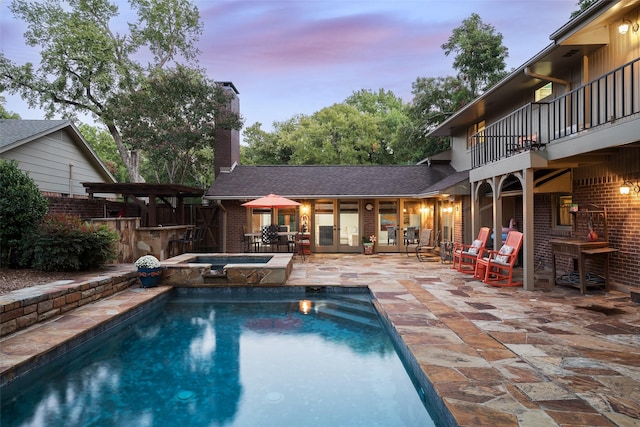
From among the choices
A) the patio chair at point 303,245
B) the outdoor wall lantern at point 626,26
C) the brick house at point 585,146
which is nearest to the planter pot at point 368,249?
the patio chair at point 303,245

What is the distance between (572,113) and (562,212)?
99.1 inches

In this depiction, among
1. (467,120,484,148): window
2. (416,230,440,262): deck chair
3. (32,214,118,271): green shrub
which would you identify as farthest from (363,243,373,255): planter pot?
(32,214,118,271): green shrub

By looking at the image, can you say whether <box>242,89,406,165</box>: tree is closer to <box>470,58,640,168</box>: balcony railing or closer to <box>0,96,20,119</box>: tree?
<box>0,96,20,119</box>: tree

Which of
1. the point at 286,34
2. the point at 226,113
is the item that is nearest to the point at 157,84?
the point at 226,113

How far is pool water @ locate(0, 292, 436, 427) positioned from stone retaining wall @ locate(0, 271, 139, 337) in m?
0.94

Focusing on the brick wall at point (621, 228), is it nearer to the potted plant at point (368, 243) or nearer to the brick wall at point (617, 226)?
the brick wall at point (617, 226)

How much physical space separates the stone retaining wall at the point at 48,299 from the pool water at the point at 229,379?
94 cm

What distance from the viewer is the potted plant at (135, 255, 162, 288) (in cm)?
823

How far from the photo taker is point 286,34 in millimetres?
14391

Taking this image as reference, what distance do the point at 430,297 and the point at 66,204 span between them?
9.45 m

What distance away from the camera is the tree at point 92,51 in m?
17.2

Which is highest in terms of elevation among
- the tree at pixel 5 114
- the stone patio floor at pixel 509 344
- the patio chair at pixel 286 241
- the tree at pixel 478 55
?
the tree at pixel 478 55

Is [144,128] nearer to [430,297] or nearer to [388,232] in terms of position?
[388,232]

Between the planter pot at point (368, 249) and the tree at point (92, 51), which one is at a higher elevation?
the tree at point (92, 51)
